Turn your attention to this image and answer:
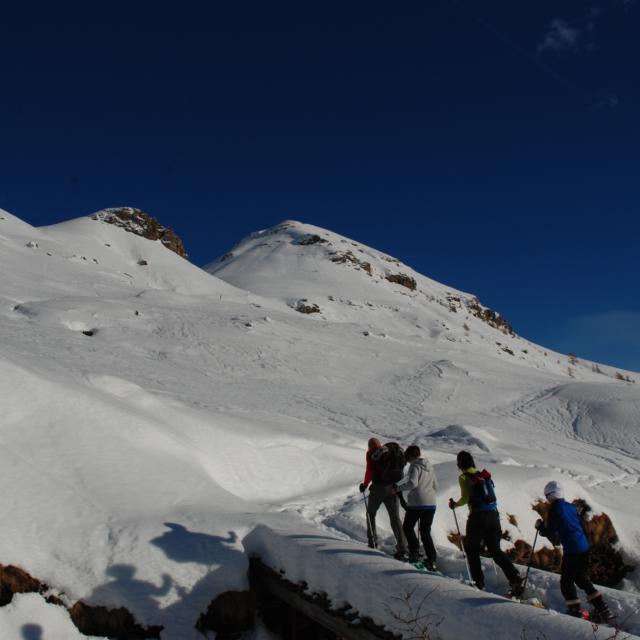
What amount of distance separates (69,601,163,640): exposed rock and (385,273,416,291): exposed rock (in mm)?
89676

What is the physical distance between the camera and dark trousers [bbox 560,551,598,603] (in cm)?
573

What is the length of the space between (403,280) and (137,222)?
46292 millimetres

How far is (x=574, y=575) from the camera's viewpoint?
5.79m

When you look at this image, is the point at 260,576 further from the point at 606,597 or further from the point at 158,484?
the point at 606,597

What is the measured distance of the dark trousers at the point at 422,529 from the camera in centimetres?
742

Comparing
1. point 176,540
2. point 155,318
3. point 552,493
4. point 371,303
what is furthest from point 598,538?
point 371,303

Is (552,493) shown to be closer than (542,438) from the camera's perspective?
Yes

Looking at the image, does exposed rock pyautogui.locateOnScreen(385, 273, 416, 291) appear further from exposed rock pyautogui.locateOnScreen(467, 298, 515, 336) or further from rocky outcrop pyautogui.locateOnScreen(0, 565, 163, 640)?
rocky outcrop pyautogui.locateOnScreen(0, 565, 163, 640)

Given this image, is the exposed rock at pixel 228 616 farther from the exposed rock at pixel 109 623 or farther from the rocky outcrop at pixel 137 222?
the rocky outcrop at pixel 137 222

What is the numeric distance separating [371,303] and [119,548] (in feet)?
225

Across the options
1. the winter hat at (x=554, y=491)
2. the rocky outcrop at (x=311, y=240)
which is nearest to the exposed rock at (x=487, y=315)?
the rocky outcrop at (x=311, y=240)

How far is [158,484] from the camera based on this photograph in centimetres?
806

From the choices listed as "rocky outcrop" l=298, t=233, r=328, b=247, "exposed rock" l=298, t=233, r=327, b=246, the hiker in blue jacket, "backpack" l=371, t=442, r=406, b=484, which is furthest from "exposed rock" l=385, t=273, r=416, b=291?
the hiker in blue jacket

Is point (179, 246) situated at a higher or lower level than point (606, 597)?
higher
